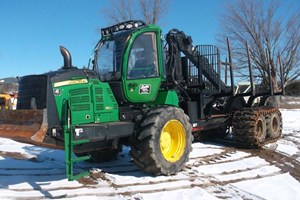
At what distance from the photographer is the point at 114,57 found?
7672 millimetres

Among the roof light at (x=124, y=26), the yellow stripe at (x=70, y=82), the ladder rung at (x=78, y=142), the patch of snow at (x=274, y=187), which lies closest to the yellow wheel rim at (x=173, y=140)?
the patch of snow at (x=274, y=187)

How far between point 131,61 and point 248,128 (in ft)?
15.1

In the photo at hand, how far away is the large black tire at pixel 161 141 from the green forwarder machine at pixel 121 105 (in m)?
0.02

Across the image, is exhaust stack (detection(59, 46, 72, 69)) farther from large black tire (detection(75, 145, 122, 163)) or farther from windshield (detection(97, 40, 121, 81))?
large black tire (detection(75, 145, 122, 163))

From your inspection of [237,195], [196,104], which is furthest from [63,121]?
[196,104]

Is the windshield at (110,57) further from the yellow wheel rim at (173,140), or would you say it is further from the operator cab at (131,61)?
the yellow wheel rim at (173,140)

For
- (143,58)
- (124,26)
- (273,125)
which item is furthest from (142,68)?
(273,125)

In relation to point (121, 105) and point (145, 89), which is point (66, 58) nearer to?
point (121, 105)

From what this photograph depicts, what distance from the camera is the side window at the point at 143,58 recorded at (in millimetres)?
7558

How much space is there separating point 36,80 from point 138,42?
2.20 metres

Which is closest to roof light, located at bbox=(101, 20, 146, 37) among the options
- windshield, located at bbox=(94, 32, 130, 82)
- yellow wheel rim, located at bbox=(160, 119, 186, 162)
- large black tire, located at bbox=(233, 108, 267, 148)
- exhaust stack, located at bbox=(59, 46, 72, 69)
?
windshield, located at bbox=(94, 32, 130, 82)

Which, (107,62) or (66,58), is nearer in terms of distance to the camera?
(66,58)

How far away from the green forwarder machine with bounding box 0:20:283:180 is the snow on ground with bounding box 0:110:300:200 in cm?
38

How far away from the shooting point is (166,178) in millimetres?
7172
